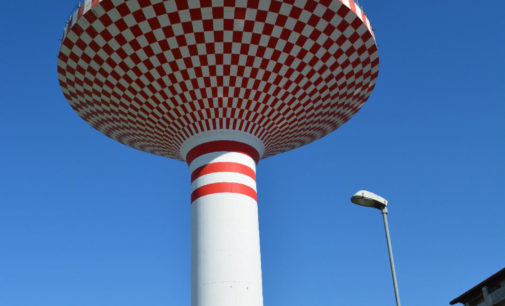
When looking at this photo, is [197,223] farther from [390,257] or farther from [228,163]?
[390,257]

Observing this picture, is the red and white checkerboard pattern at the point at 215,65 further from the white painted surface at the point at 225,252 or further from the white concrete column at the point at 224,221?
the white painted surface at the point at 225,252

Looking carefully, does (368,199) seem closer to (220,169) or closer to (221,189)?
(221,189)

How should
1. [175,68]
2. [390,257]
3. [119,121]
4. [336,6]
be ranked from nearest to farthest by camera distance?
[390,257], [336,6], [175,68], [119,121]

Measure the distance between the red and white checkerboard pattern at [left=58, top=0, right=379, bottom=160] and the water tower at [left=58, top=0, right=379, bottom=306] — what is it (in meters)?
0.02

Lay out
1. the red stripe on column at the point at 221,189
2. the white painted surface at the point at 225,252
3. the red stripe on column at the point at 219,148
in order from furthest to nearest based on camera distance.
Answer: the red stripe on column at the point at 219,148, the red stripe on column at the point at 221,189, the white painted surface at the point at 225,252

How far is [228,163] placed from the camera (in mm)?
9992

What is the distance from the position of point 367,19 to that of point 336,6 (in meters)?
1.06

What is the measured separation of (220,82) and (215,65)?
0.37 metres

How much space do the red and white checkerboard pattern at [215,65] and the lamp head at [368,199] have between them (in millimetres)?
3460

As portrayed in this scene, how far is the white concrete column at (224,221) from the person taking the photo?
915cm

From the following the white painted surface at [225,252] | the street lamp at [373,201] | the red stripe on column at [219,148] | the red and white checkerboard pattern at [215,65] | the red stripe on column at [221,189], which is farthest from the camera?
the red stripe on column at [219,148]

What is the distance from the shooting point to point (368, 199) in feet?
22.4

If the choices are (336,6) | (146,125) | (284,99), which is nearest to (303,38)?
(336,6)

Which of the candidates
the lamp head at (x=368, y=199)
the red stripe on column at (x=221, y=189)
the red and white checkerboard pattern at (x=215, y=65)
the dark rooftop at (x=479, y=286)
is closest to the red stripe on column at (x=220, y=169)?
the red stripe on column at (x=221, y=189)
